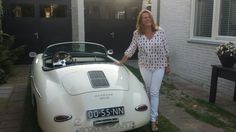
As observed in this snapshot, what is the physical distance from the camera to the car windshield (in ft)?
15.1

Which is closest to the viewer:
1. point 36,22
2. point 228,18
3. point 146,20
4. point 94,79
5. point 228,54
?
point 94,79

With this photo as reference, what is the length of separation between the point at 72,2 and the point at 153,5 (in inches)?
119

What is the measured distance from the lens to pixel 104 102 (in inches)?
140

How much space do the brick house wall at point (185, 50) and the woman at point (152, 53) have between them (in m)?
2.66

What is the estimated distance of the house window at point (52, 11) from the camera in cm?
1084

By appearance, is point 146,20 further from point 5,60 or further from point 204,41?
point 5,60

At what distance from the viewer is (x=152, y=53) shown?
405 centimetres

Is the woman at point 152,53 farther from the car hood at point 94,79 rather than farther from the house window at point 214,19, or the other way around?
the house window at point 214,19

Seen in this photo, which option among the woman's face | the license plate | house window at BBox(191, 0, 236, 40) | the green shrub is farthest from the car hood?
the green shrub

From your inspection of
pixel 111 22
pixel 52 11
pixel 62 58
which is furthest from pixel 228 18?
pixel 52 11

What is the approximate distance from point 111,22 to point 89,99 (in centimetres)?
832

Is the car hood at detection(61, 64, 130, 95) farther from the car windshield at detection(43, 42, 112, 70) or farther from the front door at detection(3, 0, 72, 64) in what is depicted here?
the front door at detection(3, 0, 72, 64)

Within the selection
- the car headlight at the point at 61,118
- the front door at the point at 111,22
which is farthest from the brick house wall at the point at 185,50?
the car headlight at the point at 61,118

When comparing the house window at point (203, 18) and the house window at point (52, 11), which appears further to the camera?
the house window at point (52, 11)
